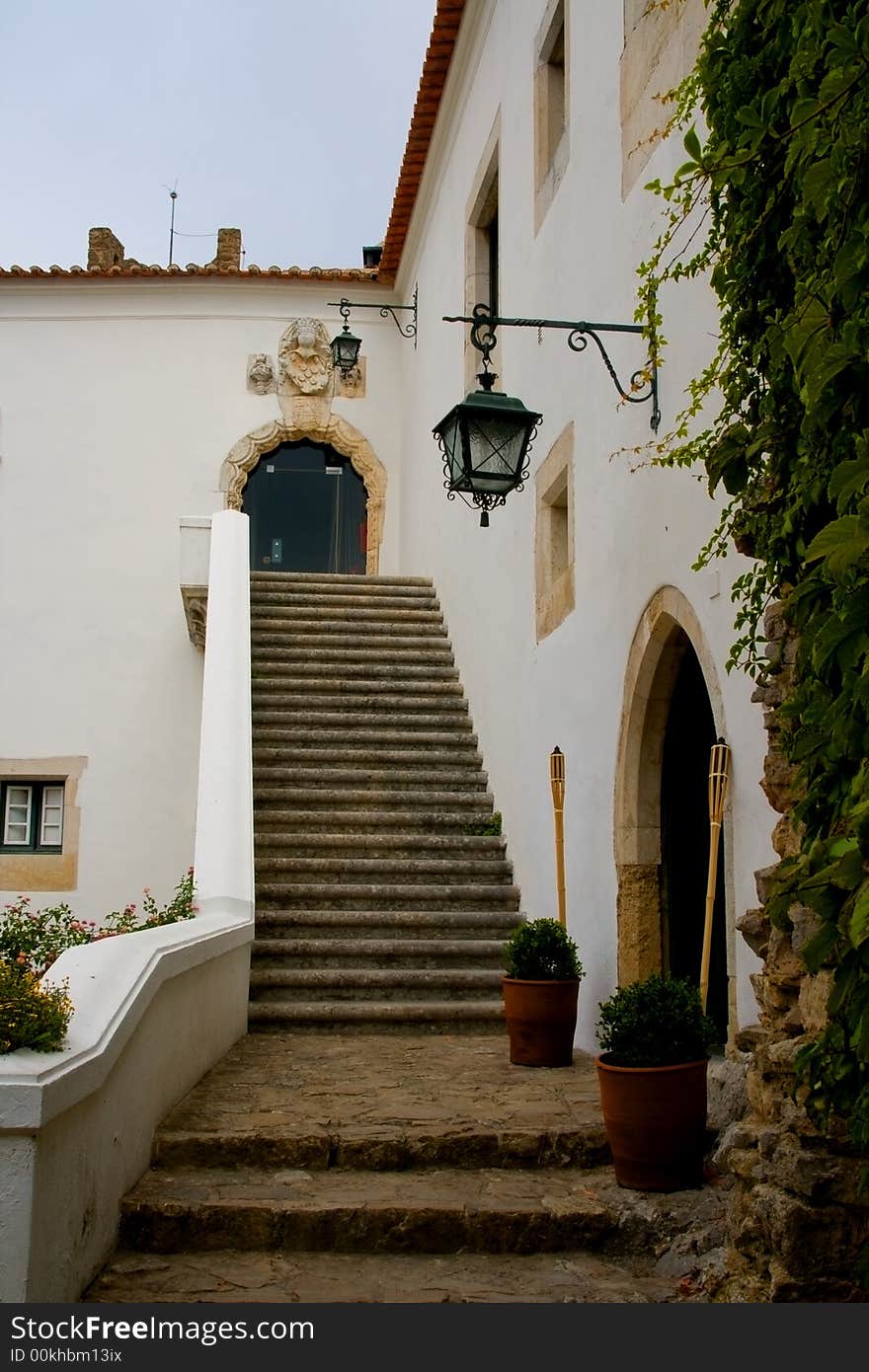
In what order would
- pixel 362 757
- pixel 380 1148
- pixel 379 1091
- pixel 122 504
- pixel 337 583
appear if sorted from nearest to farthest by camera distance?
pixel 380 1148 → pixel 379 1091 → pixel 362 757 → pixel 337 583 → pixel 122 504

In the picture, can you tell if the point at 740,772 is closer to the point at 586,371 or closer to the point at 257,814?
the point at 586,371

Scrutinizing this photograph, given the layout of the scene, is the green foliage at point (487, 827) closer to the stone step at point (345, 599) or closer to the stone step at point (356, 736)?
the stone step at point (356, 736)

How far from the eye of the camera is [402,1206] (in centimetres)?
372

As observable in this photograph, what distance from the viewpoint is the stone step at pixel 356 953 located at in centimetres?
694

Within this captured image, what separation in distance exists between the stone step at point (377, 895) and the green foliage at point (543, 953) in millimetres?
2037

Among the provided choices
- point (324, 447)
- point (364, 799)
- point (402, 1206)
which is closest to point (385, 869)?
point (364, 799)

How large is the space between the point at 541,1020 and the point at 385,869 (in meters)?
2.41

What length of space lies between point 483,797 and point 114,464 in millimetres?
6857

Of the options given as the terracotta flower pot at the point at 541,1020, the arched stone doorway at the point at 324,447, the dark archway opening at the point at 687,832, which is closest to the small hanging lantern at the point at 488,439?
the dark archway opening at the point at 687,832

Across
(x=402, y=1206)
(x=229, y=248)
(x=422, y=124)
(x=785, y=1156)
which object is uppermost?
(x=229, y=248)

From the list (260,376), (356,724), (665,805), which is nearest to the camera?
(665,805)

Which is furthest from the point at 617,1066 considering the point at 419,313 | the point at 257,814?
the point at 419,313

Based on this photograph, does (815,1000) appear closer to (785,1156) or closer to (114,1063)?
(785,1156)

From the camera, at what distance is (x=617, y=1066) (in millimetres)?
3803
